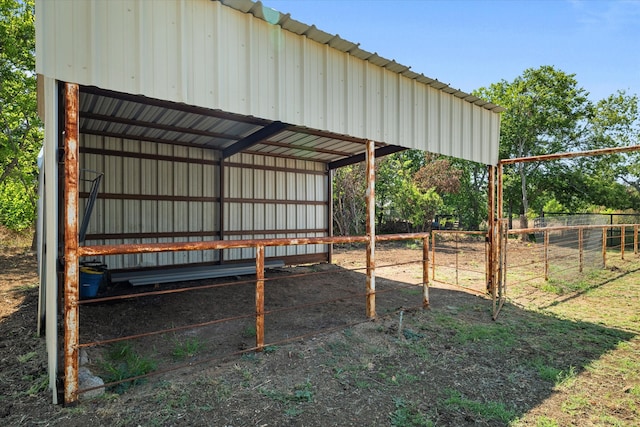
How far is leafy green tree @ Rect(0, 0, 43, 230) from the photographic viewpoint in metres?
9.90

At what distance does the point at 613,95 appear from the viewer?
663 inches

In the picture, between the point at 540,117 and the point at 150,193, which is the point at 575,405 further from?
the point at 540,117

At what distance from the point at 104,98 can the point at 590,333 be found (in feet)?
23.2

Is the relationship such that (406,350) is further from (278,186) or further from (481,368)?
(278,186)

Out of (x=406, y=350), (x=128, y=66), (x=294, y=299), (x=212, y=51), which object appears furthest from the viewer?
(x=294, y=299)

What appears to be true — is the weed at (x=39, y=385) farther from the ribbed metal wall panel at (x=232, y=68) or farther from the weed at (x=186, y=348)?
the ribbed metal wall panel at (x=232, y=68)

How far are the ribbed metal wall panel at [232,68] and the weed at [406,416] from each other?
2847 millimetres

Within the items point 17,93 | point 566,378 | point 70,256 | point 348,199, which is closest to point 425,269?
point 566,378

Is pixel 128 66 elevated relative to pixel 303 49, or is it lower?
lower

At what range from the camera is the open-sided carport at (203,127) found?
2.39 metres

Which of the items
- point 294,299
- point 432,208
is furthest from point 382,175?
point 294,299

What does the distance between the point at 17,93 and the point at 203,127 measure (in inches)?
330

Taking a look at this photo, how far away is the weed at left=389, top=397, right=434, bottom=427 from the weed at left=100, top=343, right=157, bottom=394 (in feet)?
6.66

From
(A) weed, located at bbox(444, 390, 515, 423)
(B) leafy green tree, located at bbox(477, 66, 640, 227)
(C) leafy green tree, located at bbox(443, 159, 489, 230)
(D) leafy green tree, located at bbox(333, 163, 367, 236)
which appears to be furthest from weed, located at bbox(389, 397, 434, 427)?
(C) leafy green tree, located at bbox(443, 159, 489, 230)
